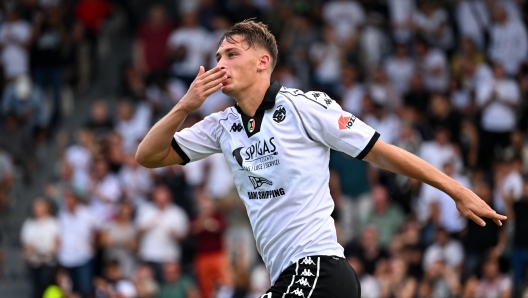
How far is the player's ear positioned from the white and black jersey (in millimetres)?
188

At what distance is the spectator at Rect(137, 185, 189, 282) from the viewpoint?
14.4 meters

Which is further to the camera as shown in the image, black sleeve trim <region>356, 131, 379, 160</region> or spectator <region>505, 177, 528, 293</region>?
spectator <region>505, 177, 528, 293</region>

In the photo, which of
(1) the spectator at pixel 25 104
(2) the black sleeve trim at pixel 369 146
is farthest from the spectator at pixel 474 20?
(2) the black sleeve trim at pixel 369 146

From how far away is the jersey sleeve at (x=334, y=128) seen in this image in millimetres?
5613

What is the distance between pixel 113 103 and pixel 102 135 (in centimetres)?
259

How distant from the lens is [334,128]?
5.62 metres

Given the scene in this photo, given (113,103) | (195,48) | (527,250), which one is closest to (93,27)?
(113,103)

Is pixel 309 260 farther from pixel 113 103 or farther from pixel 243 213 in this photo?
pixel 113 103

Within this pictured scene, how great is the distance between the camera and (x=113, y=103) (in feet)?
61.2

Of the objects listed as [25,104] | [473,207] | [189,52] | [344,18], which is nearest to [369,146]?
[473,207]

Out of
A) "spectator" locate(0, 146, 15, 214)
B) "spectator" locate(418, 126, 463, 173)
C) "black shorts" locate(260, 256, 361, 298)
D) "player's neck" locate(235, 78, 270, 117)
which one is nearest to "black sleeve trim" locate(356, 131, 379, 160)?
"black shorts" locate(260, 256, 361, 298)

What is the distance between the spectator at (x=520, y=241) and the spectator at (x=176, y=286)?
15.5 feet

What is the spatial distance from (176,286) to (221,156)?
2.31 meters

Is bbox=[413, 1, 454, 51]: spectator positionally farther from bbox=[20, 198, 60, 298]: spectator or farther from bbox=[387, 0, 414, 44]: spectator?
bbox=[20, 198, 60, 298]: spectator
